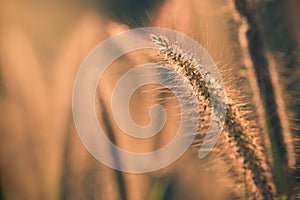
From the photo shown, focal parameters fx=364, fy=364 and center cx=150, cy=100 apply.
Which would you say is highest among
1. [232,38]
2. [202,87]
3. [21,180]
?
[232,38]

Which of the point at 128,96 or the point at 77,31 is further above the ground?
the point at 77,31

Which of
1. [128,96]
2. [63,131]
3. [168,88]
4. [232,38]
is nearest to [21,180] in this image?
[63,131]

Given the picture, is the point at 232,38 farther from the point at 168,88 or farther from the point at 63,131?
the point at 63,131

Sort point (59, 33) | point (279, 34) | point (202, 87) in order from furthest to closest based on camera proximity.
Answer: point (59, 33)
point (279, 34)
point (202, 87)

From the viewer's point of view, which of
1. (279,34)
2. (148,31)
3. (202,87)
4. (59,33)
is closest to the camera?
(202,87)

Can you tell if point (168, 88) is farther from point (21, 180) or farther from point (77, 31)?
point (21, 180)

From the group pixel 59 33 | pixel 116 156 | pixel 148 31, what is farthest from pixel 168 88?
pixel 59 33

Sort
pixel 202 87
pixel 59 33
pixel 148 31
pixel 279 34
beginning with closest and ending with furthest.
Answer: pixel 202 87 → pixel 148 31 → pixel 279 34 → pixel 59 33

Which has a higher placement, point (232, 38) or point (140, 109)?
point (232, 38)

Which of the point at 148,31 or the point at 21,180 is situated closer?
the point at 148,31
